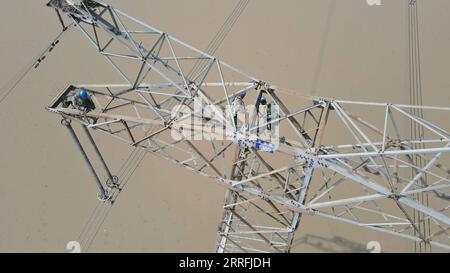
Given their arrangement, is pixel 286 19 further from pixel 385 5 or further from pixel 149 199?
pixel 149 199

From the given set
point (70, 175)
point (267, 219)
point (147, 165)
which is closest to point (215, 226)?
point (267, 219)

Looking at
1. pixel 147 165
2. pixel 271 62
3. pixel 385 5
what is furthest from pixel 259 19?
pixel 147 165

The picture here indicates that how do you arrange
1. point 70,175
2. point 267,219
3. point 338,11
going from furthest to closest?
point 338,11, point 70,175, point 267,219

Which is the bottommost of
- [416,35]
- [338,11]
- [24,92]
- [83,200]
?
[83,200]

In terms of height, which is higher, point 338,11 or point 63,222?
point 338,11

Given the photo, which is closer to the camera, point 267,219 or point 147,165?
point 267,219

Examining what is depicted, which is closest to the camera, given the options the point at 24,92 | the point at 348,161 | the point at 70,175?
the point at 348,161

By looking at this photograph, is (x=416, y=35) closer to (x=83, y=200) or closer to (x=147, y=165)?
(x=147, y=165)

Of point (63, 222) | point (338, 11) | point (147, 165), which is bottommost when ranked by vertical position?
point (63, 222)

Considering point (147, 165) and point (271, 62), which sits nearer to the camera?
point (147, 165)
